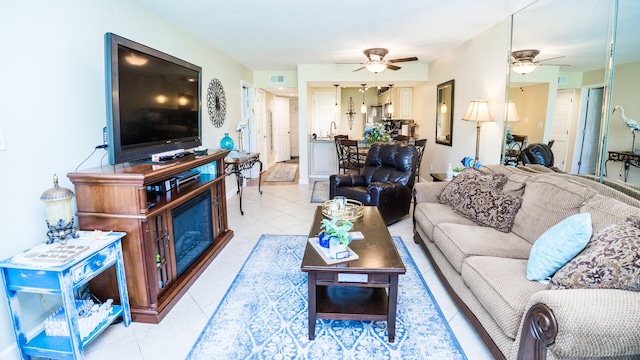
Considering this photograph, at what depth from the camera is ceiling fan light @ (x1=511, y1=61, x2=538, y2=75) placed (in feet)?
10.2

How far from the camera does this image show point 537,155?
302 centimetres

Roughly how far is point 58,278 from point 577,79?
374 centimetres

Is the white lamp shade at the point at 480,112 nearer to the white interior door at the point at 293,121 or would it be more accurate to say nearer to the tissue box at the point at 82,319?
the tissue box at the point at 82,319

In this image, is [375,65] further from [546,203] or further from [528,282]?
[528,282]

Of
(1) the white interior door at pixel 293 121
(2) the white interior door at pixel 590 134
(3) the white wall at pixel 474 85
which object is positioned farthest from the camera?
(1) the white interior door at pixel 293 121

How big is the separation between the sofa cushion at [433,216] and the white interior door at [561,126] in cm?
97

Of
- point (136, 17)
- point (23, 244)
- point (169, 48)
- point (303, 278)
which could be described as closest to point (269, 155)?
point (169, 48)

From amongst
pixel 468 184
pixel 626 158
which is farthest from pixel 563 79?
pixel 468 184

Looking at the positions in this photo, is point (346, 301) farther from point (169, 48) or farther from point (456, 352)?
point (169, 48)

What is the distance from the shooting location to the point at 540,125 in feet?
9.94

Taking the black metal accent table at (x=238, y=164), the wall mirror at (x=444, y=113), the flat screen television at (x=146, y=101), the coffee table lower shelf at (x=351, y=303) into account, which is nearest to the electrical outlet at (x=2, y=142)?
the flat screen television at (x=146, y=101)

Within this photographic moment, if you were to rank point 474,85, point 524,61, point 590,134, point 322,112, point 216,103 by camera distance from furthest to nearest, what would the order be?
point 322,112 → point 216,103 → point 474,85 → point 524,61 → point 590,134

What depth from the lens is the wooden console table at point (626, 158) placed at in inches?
84.0

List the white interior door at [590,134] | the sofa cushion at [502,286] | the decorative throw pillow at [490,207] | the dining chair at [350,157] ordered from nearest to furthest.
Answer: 1. the sofa cushion at [502,286]
2. the white interior door at [590,134]
3. the decorative throw pillow at [490,207]
4. the dining chair at [350,157]
